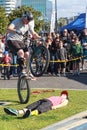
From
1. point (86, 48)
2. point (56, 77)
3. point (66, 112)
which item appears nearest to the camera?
point (66, 112)

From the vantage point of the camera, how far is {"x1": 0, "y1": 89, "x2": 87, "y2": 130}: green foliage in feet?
27.7

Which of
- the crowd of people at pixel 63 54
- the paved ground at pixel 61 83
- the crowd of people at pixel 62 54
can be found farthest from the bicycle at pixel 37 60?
the crowd of people at pixel 63 54

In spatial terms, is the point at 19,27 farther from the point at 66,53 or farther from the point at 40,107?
the point at 66,53

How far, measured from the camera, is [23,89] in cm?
1127

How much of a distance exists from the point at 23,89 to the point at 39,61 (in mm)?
1016

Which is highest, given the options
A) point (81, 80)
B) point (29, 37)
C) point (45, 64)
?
point (29, 37)

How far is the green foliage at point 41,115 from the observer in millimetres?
8439

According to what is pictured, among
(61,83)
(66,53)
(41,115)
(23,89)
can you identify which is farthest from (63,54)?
(41,115)

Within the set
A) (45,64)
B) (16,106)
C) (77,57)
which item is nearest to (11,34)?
(45,64)

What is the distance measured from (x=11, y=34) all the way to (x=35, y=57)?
0.85m

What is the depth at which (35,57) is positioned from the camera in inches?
421

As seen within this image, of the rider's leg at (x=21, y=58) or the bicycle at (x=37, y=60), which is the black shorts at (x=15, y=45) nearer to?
the rider's leg at (x=21, y=58)

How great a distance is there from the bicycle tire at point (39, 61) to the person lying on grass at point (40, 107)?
2.56ft

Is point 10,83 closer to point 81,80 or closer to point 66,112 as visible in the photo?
point 81,80
